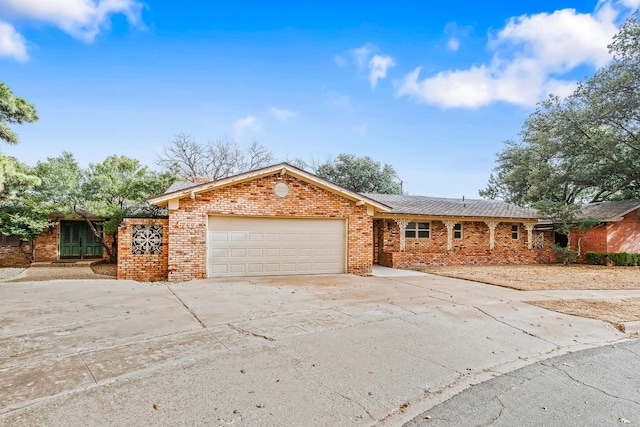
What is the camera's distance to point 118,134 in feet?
61.5

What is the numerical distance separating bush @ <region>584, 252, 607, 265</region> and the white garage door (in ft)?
47.6

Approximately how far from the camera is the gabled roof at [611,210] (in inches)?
732

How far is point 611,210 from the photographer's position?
1953cm

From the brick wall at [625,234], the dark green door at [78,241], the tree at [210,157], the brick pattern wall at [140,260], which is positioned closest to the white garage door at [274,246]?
the brick pattern wall at [140,260]

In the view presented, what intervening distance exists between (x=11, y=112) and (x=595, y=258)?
26.6 meters

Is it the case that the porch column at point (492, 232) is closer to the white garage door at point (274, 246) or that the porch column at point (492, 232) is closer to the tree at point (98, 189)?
the white garage door at point (274, 246)

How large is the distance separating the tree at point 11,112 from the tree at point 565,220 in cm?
2290

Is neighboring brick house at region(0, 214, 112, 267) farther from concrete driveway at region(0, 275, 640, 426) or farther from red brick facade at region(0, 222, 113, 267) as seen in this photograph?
concrete driveway at region(0, 275, 640, 426)

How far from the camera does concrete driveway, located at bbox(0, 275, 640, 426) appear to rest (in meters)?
3.24

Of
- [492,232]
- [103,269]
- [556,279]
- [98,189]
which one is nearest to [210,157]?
[98,189]

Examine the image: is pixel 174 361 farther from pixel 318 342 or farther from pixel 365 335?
pixel 365 335

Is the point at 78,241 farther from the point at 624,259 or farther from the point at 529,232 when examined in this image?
the point at 624,259

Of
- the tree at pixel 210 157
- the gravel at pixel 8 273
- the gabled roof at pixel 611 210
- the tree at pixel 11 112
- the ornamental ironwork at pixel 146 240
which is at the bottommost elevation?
the gravel at pixel 8 273

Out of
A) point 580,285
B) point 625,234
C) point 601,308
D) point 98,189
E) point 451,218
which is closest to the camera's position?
point 601,308
